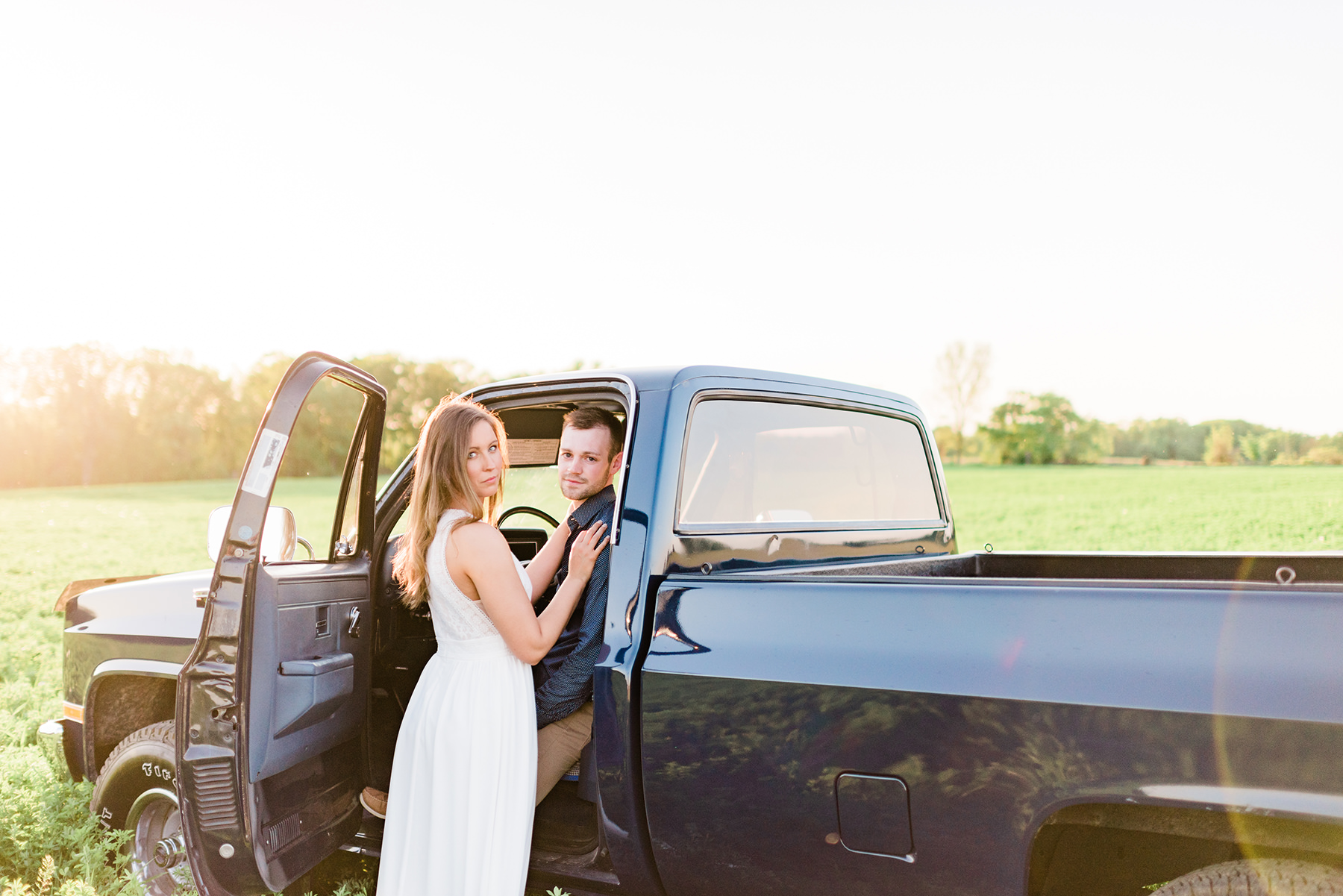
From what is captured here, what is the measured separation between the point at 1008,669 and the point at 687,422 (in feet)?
3.93

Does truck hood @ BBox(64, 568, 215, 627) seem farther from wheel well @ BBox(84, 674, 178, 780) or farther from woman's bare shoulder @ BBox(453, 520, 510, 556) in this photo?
woman's bare shoulder @ BBox(453, 520, 510, 556)

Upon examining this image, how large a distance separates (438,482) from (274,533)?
50 centimetres

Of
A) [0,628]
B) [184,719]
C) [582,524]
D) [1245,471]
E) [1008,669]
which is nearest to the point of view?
[1008,669]

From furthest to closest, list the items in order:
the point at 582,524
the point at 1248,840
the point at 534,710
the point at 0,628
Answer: the point at 0,628
the point at 582,524
the point at 534,710
the point at 1248,840

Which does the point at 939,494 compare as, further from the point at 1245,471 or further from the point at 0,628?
the point at 1245,471

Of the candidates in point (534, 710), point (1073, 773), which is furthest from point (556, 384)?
point (1073, 773)

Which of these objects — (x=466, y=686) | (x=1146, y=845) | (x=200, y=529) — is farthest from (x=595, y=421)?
(x=200, y=529)

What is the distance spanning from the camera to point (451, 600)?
2.99 meters

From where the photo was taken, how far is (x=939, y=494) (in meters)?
4.33

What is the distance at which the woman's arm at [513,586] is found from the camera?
2.87m

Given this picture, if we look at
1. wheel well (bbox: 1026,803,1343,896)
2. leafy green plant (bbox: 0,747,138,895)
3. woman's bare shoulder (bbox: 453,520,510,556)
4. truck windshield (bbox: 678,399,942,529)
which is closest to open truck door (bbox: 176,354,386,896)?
woman's bare shoulder (bbox: 453,520,510,556)

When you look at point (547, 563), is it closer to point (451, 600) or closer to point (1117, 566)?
point (451, 600)

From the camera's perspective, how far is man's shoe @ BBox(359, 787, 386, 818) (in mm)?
3238

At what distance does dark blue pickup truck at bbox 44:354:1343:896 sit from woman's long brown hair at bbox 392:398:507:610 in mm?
310
